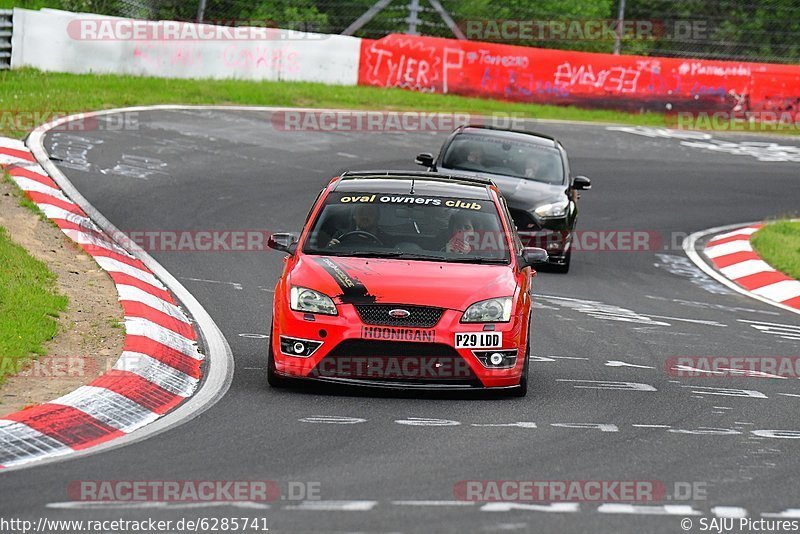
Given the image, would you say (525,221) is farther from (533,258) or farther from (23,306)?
(23,306)

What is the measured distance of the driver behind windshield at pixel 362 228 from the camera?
9688 mm

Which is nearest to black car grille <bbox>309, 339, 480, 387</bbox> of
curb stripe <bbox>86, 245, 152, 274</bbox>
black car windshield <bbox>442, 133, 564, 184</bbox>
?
curb stripe <bbox>86, 245, 152, 274</bbox>

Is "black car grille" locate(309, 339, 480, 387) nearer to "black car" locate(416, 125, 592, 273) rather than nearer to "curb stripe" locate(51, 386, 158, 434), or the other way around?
"curb stripe" locate(51, 386, 158, 434)

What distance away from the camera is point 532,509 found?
250 inches

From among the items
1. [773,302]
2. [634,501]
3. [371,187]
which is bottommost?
[773,302]

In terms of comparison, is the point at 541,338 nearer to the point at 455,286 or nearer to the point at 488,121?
the point at 455,286

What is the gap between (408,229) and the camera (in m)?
9.85

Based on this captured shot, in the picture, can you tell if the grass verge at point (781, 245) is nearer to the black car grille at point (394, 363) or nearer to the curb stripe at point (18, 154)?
the black car grille at point (394, 363)

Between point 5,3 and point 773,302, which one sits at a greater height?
point 5,3

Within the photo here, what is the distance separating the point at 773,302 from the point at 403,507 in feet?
32.3

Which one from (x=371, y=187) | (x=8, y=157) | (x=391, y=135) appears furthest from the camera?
(x=391, y=135)

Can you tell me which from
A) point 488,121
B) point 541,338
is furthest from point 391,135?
point 541,338

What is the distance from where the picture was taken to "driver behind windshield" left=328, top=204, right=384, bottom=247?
9.69 m

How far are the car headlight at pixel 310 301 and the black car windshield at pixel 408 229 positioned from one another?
617 millimetres
